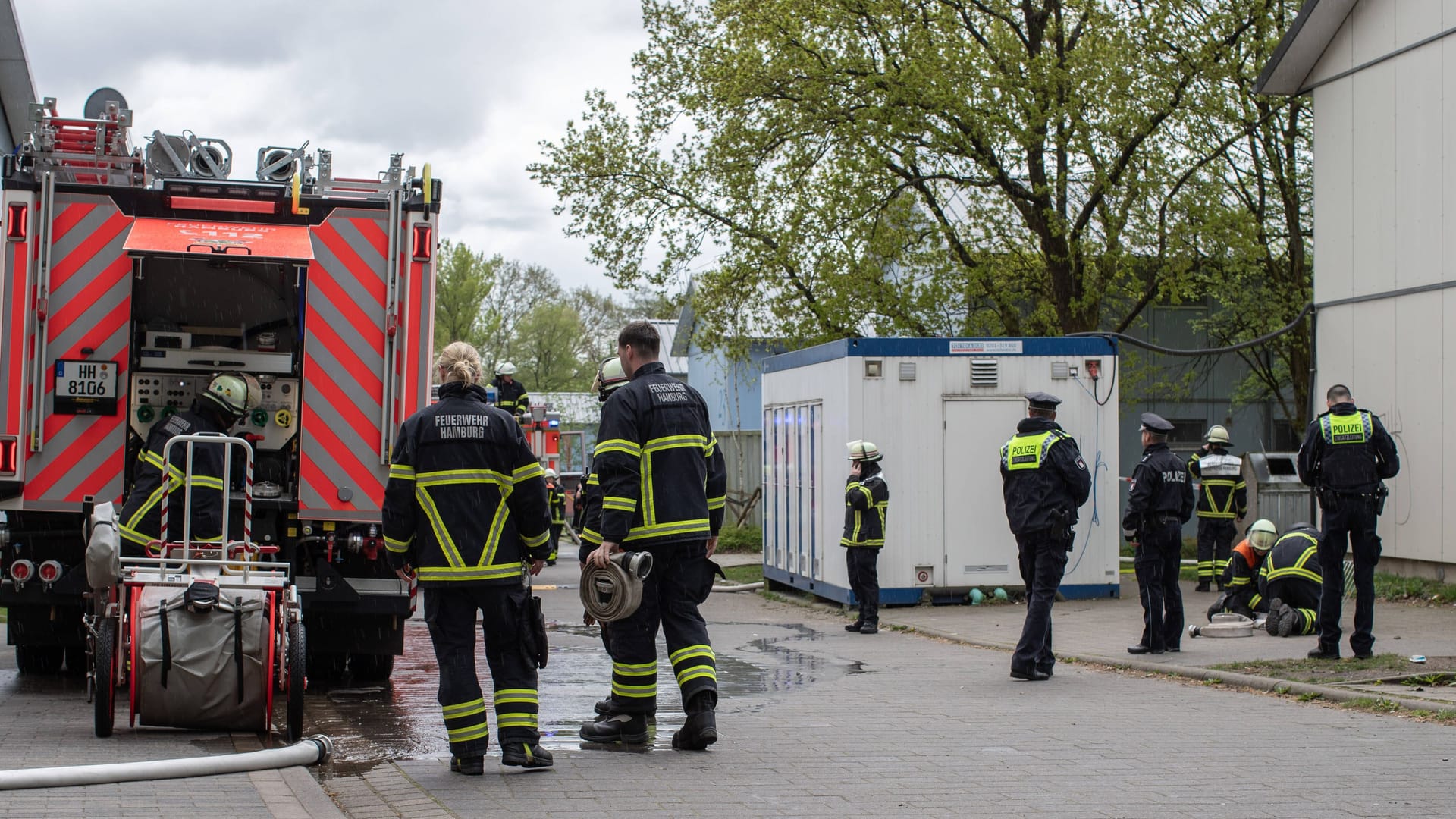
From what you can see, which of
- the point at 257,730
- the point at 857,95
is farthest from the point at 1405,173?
the point at 257,730

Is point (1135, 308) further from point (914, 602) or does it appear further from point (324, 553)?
point (324, 553)

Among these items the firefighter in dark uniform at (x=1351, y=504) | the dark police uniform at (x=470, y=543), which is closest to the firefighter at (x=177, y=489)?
the dark police uniform at (x=470, y=543)

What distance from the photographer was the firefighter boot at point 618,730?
6992 mm

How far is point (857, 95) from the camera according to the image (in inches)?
894

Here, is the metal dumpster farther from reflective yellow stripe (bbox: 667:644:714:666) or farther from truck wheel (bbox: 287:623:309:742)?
truck wheel (bbox: 287:623:309:742)

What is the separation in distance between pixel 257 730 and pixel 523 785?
73.5 inches

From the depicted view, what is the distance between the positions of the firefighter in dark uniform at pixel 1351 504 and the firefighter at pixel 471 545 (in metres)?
6.09

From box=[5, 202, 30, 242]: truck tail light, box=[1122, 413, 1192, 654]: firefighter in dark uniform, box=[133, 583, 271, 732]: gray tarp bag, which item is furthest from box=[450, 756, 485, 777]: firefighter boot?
box=[1122, 413, 1192, 654]: firefighter in dark uniform

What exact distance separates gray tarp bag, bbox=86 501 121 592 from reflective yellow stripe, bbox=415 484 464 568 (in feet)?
5.07

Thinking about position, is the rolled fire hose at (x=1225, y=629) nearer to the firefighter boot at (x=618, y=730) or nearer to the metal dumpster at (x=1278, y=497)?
the firefighter boot at (x=618, y=730)

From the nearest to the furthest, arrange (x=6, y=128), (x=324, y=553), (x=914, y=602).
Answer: (x=324, y=553)
(x=914, y=602)
(x=6, y=128)

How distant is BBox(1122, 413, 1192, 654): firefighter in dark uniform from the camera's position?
11.0 meters

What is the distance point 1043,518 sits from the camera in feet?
32.5

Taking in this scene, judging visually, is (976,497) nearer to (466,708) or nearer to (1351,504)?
(1351,504)
